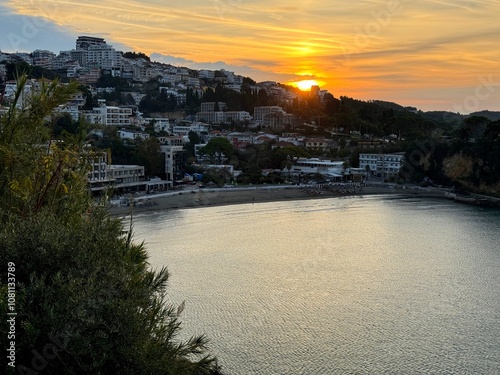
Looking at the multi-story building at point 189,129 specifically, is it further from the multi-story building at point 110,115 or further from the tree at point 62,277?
the tree at point 62,277

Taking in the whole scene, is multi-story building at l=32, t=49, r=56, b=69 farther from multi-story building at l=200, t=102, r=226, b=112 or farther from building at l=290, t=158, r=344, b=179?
building at l=290, t=158, r=344, b=179

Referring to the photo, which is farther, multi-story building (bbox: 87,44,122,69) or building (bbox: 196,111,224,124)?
multi-story building (bbox: 87,44,122,69)

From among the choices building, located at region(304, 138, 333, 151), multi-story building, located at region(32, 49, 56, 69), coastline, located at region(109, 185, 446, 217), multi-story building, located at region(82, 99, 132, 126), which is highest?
multi-story building, located at region(32, 49, 56, 69)

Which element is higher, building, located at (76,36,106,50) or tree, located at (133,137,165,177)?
building, located at (76,36,106,50)

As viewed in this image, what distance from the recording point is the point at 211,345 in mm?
6004

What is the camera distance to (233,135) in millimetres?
28703

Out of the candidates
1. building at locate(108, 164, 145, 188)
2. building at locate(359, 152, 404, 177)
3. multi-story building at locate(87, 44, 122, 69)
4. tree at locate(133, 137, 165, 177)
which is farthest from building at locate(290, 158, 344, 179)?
multi-story building at locate(87, 44, 122, 69)

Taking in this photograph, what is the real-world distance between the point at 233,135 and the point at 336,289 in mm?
21100

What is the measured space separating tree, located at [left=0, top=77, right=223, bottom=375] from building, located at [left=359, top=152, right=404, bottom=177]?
881 inches

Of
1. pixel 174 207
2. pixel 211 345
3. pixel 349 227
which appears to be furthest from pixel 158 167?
pixel 211 345

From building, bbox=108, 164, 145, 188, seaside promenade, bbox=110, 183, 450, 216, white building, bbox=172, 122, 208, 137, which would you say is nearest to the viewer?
seaside promenade, bbox=110, 183, 450, 216

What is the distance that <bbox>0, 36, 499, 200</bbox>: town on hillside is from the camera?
20.4 m

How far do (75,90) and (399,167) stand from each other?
74.6ft

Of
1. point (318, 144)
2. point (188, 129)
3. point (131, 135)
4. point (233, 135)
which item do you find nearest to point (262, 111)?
point (188, 129)
